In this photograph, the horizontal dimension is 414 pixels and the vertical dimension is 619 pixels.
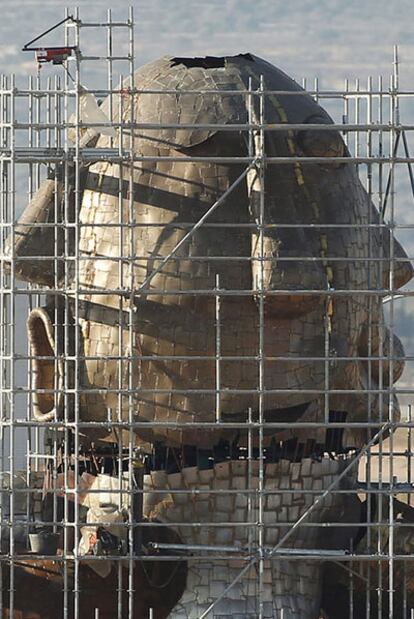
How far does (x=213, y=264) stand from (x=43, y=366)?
356cm

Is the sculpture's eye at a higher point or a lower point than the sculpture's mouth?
higher

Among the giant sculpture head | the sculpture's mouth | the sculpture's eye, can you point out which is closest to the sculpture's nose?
the giant sculpture head

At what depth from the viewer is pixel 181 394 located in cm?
3888

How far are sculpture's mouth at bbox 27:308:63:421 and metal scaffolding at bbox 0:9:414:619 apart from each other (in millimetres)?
36

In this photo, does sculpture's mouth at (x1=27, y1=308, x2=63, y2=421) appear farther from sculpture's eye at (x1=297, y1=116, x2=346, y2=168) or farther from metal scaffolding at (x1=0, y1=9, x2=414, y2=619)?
sculpture's eye at (x1=297, y1=116, x2=346, y2=168)

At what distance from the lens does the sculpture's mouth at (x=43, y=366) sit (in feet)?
131

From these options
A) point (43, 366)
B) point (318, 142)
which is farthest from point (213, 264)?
point (43, 366)

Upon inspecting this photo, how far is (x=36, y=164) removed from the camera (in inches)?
1603

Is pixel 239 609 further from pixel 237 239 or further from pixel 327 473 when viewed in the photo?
pixel 237 239

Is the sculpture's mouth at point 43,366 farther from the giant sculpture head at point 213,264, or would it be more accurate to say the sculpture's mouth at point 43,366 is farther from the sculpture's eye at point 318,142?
the sculpture's eye at point 318,142

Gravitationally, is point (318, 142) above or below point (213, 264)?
above

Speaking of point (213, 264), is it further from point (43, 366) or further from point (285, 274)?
point (43, 366)

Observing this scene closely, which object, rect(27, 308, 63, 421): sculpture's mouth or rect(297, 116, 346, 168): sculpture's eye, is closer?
rect(297, 116, 346, 168): sculpture's eye

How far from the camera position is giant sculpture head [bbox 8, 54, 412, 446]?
3866cm
